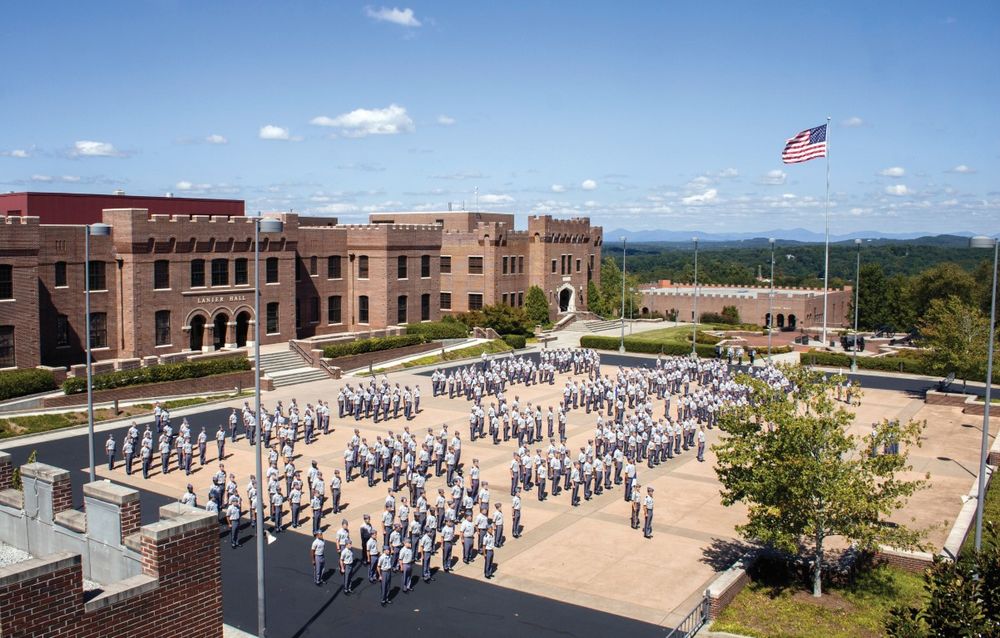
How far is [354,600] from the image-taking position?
60.6 ft

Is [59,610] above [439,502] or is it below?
above

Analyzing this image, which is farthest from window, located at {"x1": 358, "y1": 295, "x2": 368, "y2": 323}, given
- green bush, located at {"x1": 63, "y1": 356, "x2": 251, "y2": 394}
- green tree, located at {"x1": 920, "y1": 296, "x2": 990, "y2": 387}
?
green tree, located at {"x1": 920, "y1": 296, "x2": 990, "y2": 387}

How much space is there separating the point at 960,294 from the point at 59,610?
7624 centimetres

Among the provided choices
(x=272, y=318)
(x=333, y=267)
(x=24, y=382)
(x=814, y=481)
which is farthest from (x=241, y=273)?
(x=814, y=481)

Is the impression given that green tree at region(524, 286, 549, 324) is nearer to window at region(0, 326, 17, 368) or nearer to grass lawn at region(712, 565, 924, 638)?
window at region(0, 326, 17, 368)

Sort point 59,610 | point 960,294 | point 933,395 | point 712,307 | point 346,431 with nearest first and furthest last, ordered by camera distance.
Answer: point 59,610 < point 346,431 < point 933,395 < point 960,294 < point 712,307

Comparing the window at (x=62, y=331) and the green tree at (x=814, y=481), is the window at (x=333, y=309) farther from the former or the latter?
the green tree at (x=814, y=481)

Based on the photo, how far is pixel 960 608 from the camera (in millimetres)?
9031

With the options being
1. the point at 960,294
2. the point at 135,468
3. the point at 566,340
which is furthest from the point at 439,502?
the point at 960,294

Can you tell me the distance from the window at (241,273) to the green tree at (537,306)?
84.0ft

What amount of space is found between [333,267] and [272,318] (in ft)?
27.1

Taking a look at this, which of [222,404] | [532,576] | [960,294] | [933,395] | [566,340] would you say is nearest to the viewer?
[532,576]

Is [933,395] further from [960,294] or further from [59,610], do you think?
[59,610]

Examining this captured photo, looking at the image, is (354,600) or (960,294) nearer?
(354,600)
